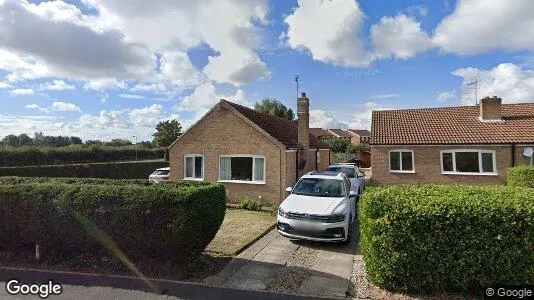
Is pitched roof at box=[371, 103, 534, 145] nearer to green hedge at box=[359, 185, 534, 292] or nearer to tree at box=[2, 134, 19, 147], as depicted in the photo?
green hedge at box=[359, 185, 534, 292]

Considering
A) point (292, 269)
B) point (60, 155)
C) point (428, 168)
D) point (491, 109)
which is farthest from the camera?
point (60, 155)

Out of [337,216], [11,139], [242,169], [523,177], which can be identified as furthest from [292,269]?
[11,139]

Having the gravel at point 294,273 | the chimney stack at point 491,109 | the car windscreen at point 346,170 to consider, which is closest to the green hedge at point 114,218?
the gravel at point 294,273

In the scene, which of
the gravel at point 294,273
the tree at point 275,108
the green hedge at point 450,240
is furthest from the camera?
the tree at point 275,108

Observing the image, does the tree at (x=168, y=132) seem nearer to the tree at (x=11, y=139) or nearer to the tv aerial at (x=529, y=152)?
the tree at (x=11, y=139)

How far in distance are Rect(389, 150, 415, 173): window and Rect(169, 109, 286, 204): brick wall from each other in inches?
327

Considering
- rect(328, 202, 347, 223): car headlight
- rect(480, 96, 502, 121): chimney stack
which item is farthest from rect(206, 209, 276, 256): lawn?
rect(480, 96, 502, 121): chimney stack

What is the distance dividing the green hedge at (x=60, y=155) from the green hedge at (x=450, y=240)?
99.1 ft

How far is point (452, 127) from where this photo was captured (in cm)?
1877

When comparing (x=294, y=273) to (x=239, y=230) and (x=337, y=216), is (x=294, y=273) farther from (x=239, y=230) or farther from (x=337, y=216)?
(x=239, y=230)

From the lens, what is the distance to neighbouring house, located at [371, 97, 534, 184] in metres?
16.8

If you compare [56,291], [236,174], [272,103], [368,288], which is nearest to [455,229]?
[368,288]

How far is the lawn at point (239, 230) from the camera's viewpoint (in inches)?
321

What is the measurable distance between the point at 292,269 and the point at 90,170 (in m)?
26.4
